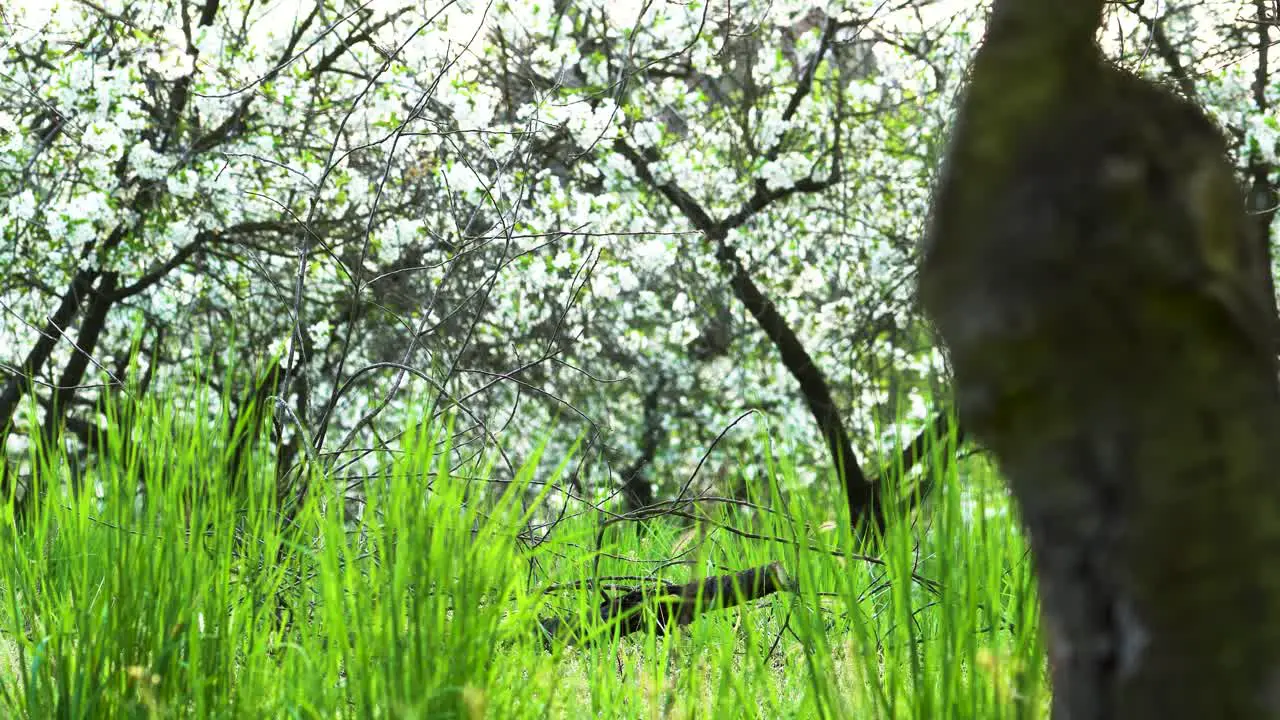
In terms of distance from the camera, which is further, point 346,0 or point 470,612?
point 346,0

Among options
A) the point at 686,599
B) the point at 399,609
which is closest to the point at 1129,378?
the point at 399,609

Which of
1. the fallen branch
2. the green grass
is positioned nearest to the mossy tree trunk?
the green grass

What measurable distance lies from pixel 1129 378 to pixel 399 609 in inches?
41.5

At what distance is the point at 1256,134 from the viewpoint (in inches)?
268

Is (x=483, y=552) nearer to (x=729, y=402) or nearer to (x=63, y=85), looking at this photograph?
(x=63, y=85)

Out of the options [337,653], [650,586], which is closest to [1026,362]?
[337,653]

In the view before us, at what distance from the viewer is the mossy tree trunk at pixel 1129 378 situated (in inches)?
23.4

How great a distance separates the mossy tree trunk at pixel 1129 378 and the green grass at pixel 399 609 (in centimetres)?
59

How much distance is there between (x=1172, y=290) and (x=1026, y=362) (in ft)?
0.29

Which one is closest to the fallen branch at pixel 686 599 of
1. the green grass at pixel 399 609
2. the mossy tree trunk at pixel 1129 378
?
the green grass at pixel 399 609

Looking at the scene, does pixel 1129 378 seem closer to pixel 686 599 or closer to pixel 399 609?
pixel 399 609

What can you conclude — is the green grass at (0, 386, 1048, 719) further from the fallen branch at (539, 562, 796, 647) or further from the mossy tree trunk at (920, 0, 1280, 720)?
the mossy tree trunk at (920, 0, 1280, 720)

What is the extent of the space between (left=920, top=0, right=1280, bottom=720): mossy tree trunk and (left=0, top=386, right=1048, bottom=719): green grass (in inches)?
23.3

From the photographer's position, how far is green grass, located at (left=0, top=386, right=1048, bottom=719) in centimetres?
139
